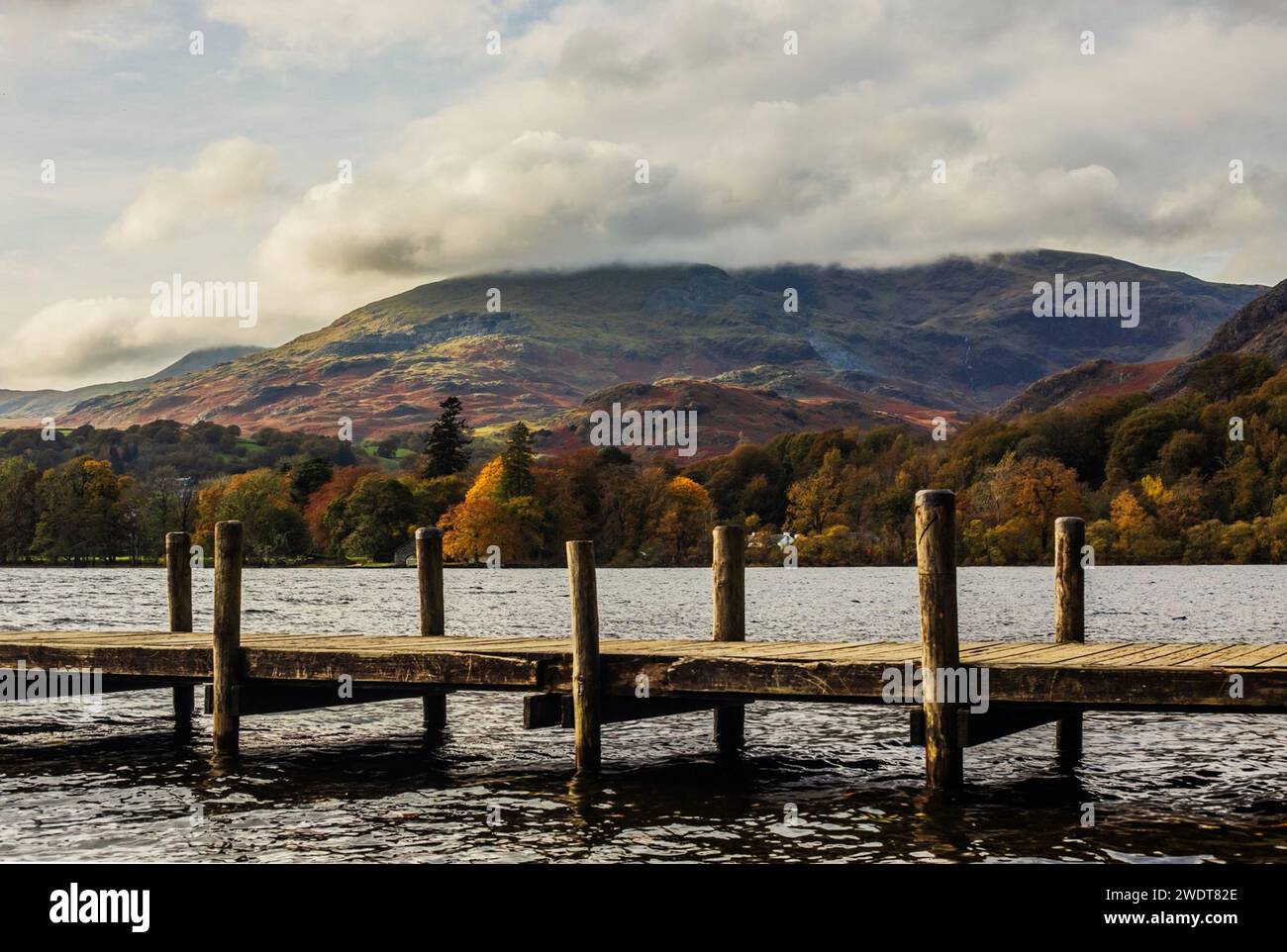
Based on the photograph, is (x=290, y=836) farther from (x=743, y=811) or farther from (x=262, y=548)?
(x=262, y=548)

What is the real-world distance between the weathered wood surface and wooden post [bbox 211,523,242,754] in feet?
0.73

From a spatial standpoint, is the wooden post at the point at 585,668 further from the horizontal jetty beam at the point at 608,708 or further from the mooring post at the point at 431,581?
the mooring post at the point at 431,581

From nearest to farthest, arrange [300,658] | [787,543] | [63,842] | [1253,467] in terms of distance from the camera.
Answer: [63,842] → [300,658] → [1253,467] → [787,543]

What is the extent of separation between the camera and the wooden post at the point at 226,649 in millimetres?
20188

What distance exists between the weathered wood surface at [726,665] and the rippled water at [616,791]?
1512mm

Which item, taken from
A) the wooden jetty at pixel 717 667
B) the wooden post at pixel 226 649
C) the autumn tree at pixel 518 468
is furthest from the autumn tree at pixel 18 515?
the wooden post at pixel 226 649

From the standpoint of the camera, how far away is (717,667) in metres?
17.4

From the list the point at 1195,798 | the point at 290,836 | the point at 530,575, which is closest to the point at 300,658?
the point at 290,836

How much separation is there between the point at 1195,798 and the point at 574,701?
796 cm

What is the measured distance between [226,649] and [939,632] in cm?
1006

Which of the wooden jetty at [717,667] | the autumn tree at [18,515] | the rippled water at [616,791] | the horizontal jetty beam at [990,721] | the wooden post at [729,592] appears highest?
the autumn tree at [18,515]

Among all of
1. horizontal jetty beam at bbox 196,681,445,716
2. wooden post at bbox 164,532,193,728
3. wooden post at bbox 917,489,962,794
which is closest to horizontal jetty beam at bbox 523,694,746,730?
horizontal jetty beam at bbox 196,681,445,716

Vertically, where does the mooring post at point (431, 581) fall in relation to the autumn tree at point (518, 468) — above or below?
below

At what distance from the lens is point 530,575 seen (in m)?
153
